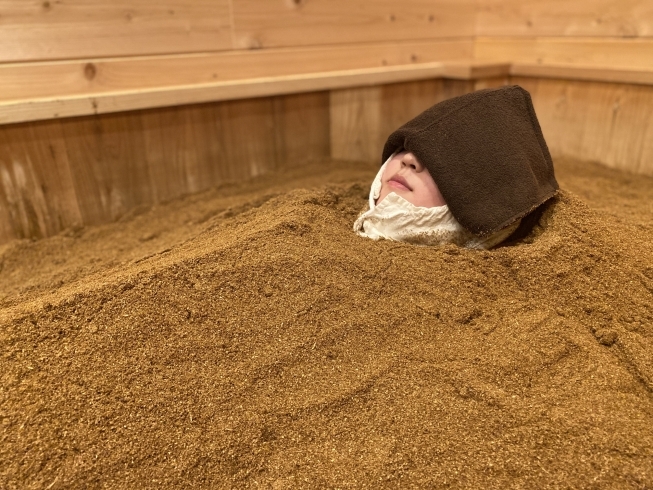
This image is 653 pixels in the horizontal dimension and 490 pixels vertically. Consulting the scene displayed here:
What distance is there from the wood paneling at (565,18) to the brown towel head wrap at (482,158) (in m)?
1.16

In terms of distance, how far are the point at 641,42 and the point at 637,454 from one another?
1812mm

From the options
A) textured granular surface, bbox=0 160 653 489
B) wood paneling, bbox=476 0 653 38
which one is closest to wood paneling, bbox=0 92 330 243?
textured granular surface, bbox=0 160 653 489

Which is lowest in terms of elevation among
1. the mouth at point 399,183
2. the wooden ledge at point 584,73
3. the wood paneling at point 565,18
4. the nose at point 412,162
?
the mouth at point 399,183

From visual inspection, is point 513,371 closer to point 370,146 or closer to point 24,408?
point 24,408

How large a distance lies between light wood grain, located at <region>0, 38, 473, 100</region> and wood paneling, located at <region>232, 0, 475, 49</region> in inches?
1.6

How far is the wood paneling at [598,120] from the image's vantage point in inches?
78.3

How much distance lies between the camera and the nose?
1239mm

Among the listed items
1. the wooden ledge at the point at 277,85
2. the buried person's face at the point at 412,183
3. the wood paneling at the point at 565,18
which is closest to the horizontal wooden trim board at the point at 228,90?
the wooden ledge at the point at 277,85

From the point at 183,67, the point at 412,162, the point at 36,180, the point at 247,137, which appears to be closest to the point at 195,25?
the point at 183,67

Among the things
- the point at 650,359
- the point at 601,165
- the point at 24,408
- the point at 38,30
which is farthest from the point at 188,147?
the point at 601,165

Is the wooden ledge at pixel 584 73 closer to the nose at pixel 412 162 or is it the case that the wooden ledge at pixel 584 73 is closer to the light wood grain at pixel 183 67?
the light wood grain at pixel 183 67

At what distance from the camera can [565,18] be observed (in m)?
2.22

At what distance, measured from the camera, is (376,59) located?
223 centimetres

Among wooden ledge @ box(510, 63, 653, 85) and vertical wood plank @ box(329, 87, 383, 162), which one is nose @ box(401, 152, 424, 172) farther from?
wooden ledge @ box(510, 63, 653, 85)
